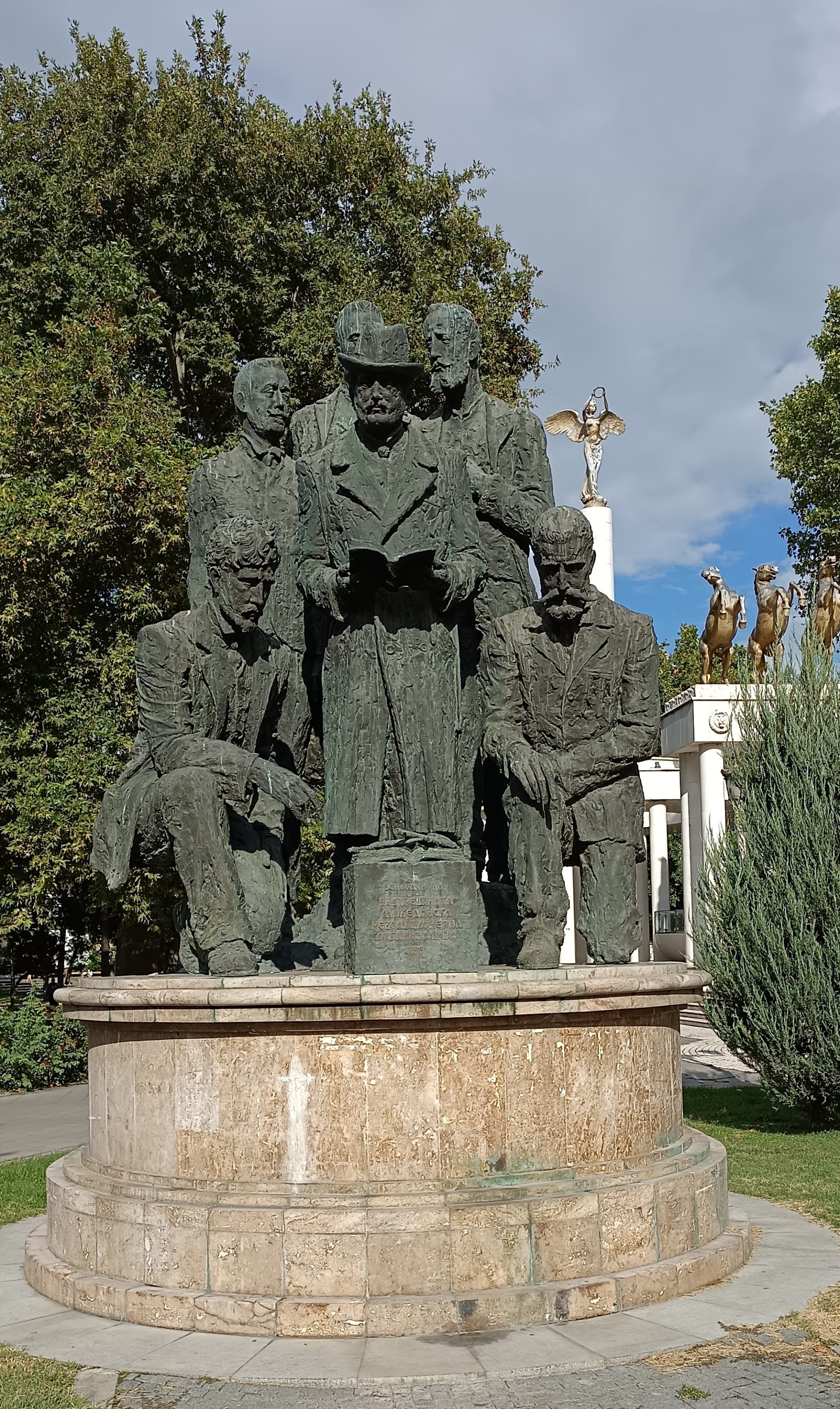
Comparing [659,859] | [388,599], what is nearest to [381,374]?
[388,599]

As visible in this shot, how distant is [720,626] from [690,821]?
14.2ft

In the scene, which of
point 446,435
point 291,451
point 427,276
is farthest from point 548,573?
point 427,276

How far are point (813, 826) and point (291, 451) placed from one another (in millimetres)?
6031

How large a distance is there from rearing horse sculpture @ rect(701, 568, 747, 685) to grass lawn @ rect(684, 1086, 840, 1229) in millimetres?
13983

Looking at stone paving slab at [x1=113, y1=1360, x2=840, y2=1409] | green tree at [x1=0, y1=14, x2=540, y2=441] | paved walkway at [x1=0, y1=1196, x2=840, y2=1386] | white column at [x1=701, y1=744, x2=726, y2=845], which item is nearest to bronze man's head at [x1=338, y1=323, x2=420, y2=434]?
paved walkway at [x1=0, y1=1196, x2=840, y2=1386]

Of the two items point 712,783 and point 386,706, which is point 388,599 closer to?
point 386,706

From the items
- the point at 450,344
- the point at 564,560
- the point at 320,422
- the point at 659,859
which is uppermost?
the point at 450,344

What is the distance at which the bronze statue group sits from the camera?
568cm

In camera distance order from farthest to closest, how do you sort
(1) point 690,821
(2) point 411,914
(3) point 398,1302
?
1. (1) point 690,821
2. (2) point 411,914
3. (3) point 398,1302

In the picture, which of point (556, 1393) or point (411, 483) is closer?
point (556, 1393)

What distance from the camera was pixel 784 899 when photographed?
10898 millimetres

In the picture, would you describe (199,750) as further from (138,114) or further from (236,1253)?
(138,114)

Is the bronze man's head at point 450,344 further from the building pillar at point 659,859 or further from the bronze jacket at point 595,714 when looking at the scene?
the building pillar at point 659,859

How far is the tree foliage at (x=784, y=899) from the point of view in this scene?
10.7 metres
